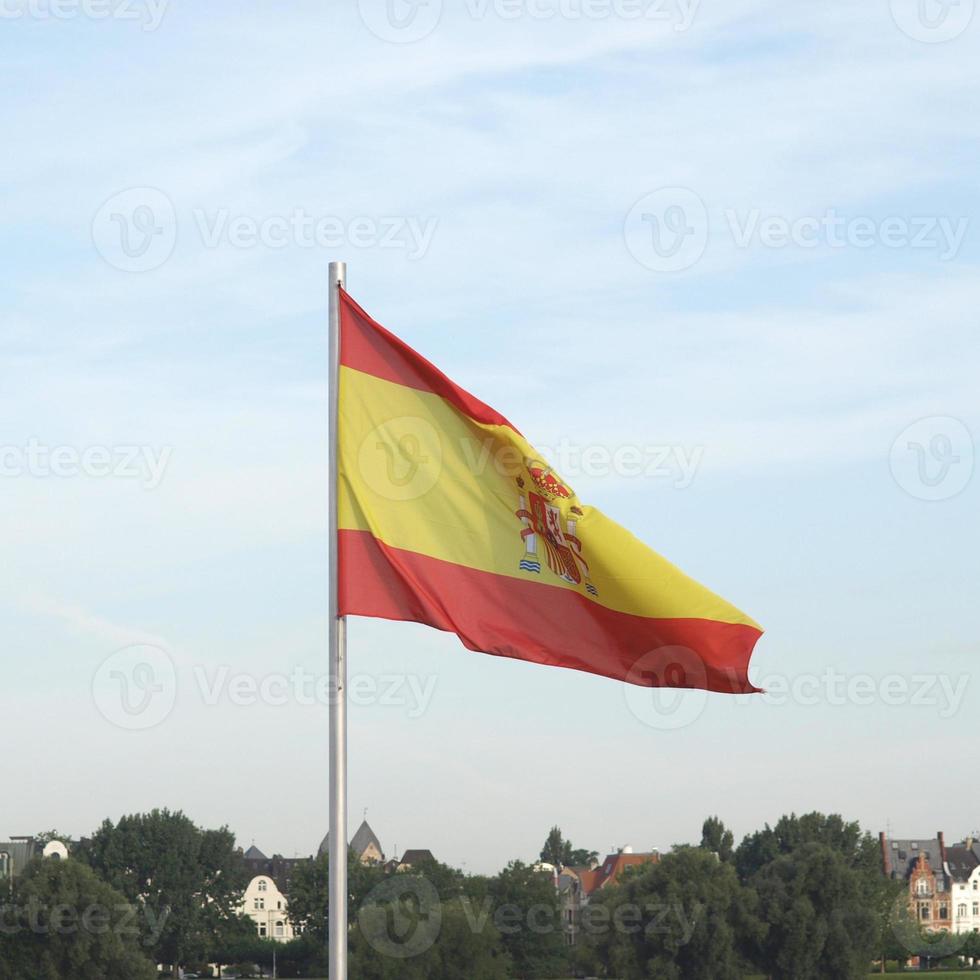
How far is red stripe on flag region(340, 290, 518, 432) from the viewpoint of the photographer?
14234mm

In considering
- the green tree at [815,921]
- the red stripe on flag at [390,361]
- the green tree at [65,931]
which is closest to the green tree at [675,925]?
the green tree at [815,921]

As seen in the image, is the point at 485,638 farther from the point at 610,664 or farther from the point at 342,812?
the point at 342,812

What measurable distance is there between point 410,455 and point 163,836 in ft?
401

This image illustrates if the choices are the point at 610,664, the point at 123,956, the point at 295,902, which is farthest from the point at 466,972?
the point at 610,664

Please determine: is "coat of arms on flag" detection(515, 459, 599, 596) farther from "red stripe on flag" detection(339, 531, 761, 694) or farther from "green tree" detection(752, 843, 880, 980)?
"green tree" detection(752, 843, 880, 980)

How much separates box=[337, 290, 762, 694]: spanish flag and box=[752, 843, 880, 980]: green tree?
305 feet

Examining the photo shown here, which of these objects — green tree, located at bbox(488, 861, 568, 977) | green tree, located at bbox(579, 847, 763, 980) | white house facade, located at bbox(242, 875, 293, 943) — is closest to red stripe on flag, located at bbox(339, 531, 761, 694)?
green tree, located at bbox(579, 847, 763, 980)

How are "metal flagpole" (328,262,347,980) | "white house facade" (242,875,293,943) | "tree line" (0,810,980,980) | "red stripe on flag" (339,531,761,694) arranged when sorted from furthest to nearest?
"white house facade" (242,875,293,943), "tree line" (0,810,980,980), "red stripe on flag" (339,531,761,694), "metal flagpole" (328,262,347,980)

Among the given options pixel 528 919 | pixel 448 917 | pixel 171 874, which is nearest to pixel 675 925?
pixel 448 917

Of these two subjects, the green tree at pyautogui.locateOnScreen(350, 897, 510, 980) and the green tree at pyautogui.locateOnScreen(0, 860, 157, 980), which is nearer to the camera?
the green tree at pyautogui.locateOnScreen(0, 860, 157, 980)

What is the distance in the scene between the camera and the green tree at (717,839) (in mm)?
145000

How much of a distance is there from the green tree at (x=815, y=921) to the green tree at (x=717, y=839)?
38080mm

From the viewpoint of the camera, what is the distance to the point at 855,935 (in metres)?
104

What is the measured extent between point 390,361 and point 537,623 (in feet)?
8.74
